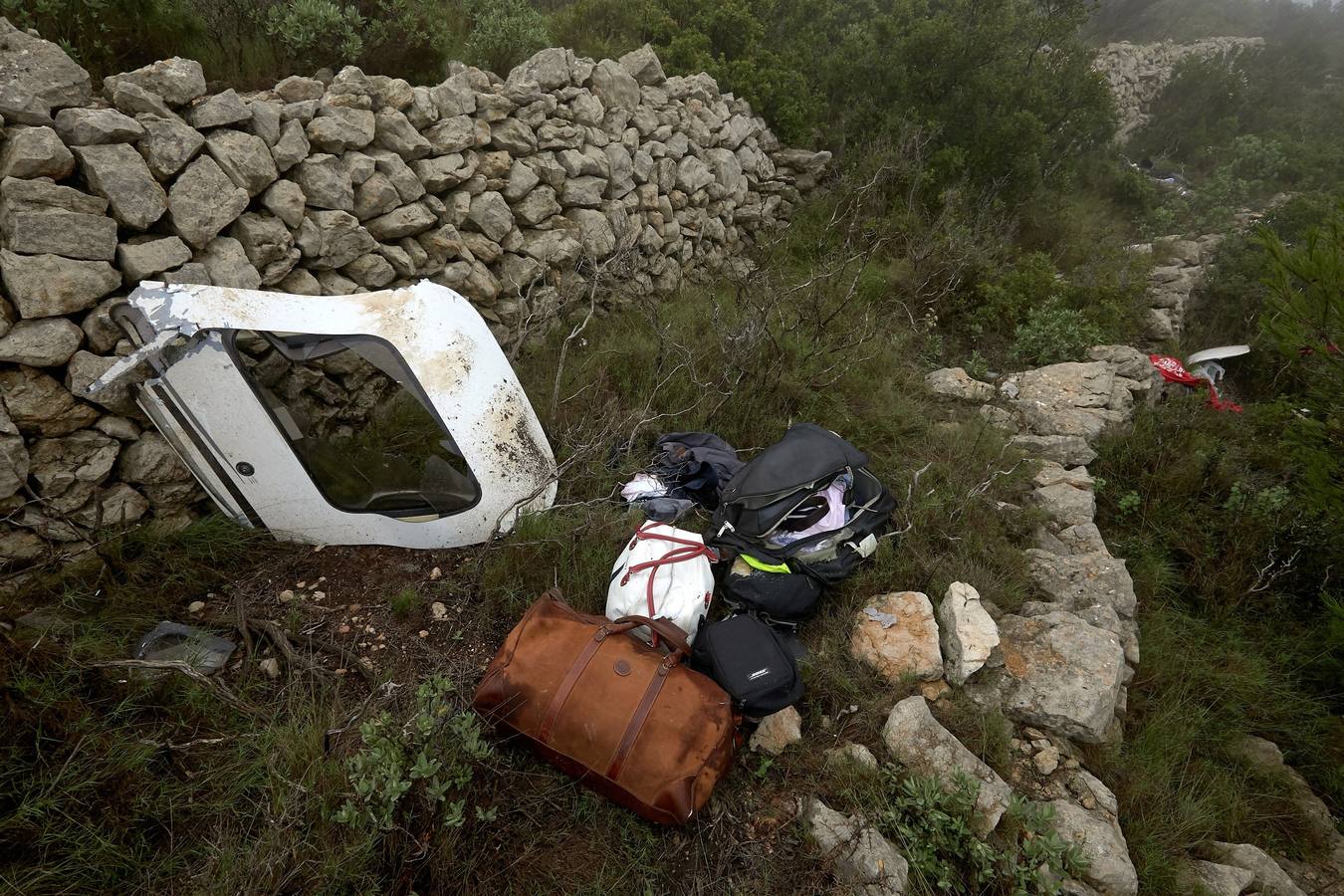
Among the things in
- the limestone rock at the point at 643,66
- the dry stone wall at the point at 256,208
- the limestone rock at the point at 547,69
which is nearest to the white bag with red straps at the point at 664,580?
the dry stone wall at the point at 256,208

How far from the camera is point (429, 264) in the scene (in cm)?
398

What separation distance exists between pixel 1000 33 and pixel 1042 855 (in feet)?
26.0

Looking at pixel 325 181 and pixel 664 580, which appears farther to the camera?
pixel 325 181

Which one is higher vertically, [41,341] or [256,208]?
[256,208]

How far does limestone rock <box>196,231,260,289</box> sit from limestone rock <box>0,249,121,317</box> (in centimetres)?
39

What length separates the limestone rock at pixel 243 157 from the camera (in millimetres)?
3016

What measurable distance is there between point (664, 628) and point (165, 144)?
3.09m

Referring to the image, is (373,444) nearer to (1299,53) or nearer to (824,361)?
(824,361)

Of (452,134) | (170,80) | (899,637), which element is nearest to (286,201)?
(170,80)

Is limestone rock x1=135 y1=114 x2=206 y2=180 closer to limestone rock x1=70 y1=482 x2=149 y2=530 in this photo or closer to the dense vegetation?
the dense vegetation

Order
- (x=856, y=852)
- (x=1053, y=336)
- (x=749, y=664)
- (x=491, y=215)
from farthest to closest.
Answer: (x=1053, y=336), (x=491, y=215), (x=749, y=664), (x=856, y=852)

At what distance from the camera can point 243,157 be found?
121 inches

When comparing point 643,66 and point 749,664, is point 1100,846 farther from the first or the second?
point 643,66

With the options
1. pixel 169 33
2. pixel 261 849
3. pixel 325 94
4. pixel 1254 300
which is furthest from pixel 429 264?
pixel 1254 300
